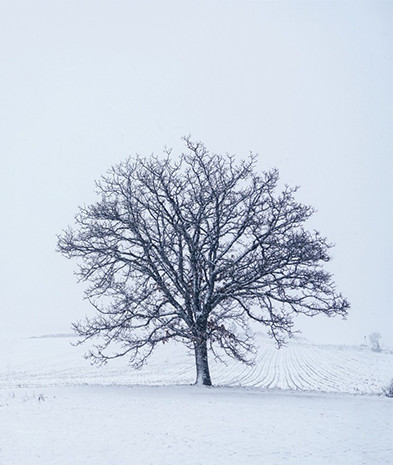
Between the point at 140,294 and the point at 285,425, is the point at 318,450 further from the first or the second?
the point at 140,294

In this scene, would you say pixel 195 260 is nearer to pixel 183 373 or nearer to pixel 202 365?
pixel 202 365

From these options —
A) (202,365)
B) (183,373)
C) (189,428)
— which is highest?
(202,365)

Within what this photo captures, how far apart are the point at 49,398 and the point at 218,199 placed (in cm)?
1144

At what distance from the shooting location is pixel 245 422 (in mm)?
13641

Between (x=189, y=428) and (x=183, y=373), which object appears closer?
(x=189, y=428)

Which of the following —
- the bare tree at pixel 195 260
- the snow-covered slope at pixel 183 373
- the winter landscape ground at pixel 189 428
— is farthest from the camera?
the snow-covered slope at pixel 183 373

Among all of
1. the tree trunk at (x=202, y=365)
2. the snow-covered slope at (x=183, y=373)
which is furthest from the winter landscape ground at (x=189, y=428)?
the snow-covered slope at (x=183, y=373)

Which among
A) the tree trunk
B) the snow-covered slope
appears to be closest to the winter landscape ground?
the tree trunk

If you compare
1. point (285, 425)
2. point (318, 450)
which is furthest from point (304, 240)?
point (318, 450)

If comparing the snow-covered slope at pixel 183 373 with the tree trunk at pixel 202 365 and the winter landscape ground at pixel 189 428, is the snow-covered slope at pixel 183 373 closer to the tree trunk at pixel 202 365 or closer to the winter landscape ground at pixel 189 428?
the tree trunk at pixel 202 365

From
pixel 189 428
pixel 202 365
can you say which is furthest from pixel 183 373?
pixel 189 428

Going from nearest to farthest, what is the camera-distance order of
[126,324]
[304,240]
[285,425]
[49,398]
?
[285,425] → [49,398] → [304,240] → [126,324]

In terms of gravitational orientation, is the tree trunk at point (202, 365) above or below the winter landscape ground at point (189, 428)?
above

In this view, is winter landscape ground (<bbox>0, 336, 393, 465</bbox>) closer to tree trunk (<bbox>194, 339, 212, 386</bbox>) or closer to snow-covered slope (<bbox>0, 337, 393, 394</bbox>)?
tree trunk (<bbox>194, 339, 212, 386</bbox>)
